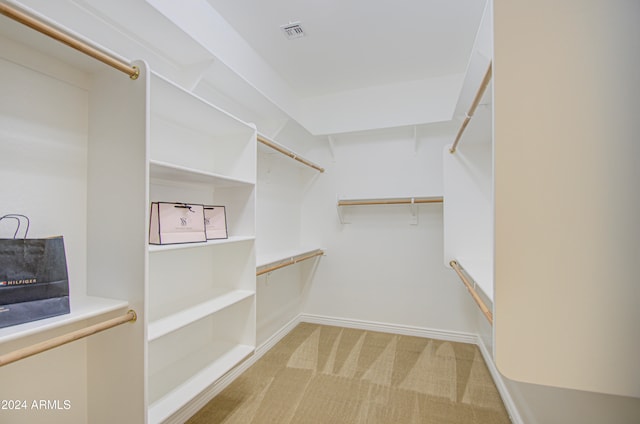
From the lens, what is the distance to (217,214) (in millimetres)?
1729

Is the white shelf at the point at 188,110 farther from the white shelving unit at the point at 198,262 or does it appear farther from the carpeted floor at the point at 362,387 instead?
the carpeted floor at the point at 362,387

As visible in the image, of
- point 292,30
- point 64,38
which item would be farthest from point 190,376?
point 292,30

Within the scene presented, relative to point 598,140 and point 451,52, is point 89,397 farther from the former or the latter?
point 451,52

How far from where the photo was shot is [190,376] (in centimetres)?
157

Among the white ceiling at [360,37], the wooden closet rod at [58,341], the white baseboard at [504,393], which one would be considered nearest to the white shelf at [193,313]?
the wooden closet rod at [58,341]

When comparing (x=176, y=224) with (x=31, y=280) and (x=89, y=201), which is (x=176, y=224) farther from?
(x=31, y=280)

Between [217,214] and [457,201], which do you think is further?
[457,201]

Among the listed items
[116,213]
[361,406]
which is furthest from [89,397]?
[361,406]

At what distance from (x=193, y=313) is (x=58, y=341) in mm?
649

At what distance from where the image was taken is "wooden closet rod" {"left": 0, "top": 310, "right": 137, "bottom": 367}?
79 cm

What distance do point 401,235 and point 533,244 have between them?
2205mm

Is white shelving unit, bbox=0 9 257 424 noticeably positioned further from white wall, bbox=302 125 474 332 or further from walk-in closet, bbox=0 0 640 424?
white wall, bbox=302 125 474 332

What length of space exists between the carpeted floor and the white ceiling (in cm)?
253

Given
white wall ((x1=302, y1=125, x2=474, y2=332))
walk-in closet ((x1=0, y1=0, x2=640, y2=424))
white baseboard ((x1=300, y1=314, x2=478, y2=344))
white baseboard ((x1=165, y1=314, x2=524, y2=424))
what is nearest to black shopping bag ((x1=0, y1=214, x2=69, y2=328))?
walk-in closet ((x1=0, y1=0, x2=640, y2=424))
